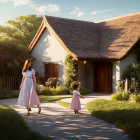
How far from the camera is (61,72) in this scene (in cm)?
1933

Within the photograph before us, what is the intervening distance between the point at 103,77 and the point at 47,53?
527cm

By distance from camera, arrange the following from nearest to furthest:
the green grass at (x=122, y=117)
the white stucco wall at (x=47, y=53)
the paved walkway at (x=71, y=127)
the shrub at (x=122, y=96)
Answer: the paved walkway at (x=71, y=127) → the green grass at (x=122, y=117) → the shrub at (x=122, y=96) → the white stucco wall at (x=47, y=53)

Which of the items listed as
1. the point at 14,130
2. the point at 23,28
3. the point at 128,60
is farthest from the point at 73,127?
the point at 23,28

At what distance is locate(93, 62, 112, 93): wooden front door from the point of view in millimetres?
18250

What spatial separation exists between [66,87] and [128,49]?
16.5 ft

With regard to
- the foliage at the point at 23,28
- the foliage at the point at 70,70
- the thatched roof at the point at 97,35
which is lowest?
the foliage at the point at 70,70

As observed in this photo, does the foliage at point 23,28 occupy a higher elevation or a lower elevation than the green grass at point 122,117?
higher

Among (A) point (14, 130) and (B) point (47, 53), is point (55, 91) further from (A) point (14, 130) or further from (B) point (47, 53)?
(A) point (14, 130)

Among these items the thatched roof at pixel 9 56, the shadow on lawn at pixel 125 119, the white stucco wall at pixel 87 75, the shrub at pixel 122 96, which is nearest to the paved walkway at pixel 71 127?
the shadow on lawn at pixel 125 119

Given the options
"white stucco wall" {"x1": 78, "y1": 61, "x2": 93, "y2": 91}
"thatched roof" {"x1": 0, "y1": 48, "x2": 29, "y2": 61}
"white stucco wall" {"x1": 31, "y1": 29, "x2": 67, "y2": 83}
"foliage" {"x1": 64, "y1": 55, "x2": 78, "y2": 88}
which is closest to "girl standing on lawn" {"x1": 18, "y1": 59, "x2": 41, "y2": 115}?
"foliage" {"x1": 64, "y1": 55, "x2": 78, "y2": 88}

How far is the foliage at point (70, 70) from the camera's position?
17875 millimetres

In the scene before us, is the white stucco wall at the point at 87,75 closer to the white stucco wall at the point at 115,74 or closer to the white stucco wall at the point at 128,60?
the white stucco wall at the point at 115,74

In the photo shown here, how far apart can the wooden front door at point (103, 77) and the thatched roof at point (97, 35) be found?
1008 mm

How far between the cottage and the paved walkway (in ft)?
28.8
